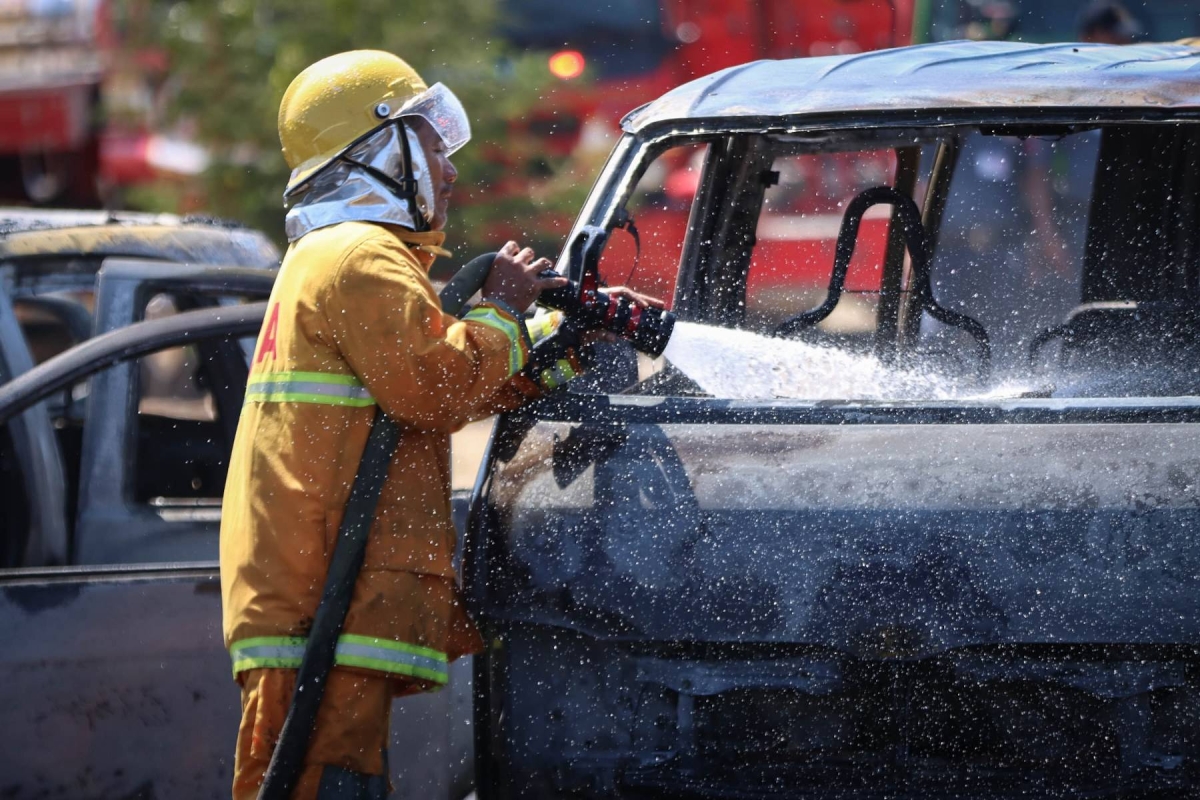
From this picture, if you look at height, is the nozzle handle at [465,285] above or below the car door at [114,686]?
above

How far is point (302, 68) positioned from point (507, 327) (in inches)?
319

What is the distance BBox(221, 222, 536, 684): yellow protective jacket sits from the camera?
2812 millimetres

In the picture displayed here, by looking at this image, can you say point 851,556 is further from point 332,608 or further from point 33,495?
point 33,495

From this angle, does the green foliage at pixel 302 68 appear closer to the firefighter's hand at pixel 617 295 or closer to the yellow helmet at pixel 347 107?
the yellow helmet at pixel 347 107

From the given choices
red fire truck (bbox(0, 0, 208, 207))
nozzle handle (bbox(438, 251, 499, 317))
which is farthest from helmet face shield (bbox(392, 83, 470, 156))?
red fire truck (bbox(0, 0, 208, 207))

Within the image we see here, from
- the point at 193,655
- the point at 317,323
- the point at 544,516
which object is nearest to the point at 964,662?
the point at 544,516

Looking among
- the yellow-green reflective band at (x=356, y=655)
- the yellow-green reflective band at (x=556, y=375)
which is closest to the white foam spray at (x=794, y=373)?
the yellow-green reflective band at (x=556, y=375)

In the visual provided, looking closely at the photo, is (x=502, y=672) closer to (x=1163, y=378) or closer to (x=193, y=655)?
(x=193, y=655)

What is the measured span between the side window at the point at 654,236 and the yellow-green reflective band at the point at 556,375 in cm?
23

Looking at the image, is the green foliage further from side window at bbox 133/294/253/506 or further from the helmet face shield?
the helmet face shield

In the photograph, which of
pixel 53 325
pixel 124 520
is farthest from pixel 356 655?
pixel 53 325

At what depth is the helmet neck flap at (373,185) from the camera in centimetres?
300

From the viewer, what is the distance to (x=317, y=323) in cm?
287

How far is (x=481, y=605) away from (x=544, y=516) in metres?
0.19
